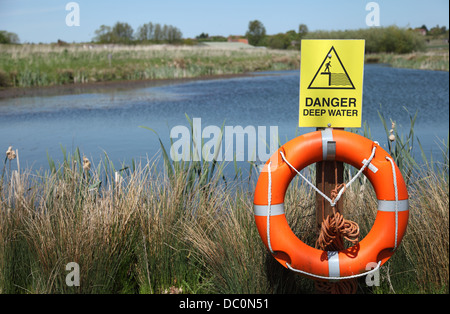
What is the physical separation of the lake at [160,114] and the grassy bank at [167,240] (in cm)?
294

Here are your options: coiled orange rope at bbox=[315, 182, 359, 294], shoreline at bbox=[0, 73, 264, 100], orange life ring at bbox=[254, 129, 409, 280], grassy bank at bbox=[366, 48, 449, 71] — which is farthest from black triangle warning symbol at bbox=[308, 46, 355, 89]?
grassy bank at bbox=[366, 48, 449, 71]

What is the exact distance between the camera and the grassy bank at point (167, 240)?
2.49 m

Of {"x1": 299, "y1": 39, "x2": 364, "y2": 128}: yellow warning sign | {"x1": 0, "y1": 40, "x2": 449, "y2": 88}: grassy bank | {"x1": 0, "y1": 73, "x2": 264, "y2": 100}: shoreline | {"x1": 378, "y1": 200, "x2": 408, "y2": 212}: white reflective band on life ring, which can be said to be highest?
{"x1": 0, "y1": 40, "x2": 449, "y2": 88}: grassy bank

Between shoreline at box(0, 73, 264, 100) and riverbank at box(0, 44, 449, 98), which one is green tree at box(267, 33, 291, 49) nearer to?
riverbank at box(0, 44, 449, 98)

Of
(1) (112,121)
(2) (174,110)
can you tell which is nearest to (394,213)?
(1) (112,121)

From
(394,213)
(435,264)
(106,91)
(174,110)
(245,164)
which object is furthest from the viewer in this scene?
(106,91)

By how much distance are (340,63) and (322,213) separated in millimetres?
727

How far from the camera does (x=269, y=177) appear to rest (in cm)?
230

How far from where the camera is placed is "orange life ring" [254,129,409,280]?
2270 millimetres

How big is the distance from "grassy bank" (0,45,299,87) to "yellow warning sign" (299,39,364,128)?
42.4 ft

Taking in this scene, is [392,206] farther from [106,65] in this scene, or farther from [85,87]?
[106,65]

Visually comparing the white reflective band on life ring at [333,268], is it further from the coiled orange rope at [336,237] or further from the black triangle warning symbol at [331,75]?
the black triangle warning symbol at [331,75]
